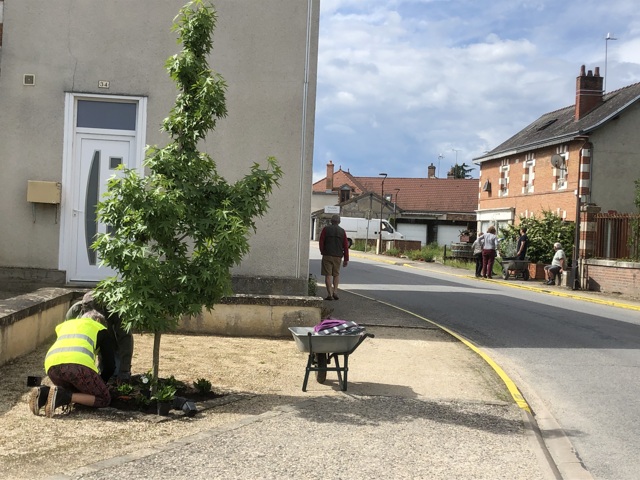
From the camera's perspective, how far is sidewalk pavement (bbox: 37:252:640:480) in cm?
545

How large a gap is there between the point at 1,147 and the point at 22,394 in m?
5.56

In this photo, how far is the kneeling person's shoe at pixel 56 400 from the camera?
6527 millimetres

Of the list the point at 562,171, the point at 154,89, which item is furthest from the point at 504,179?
the point at 154,89

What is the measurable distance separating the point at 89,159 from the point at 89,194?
54 centimetres

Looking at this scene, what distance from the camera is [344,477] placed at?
5.38 m

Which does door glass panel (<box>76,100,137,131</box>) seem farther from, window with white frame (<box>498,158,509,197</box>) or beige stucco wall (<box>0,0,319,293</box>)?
window with white frame (<box>498,158,509,197</box>)

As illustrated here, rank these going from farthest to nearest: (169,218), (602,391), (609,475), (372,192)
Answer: (372,192) → (602,391) → (169,218) → (609,475)

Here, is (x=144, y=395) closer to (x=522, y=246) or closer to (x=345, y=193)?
(x=522, y=246)

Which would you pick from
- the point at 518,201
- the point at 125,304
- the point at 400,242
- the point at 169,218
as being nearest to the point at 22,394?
the point at 125,304

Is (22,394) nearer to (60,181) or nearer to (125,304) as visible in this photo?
(125,304)

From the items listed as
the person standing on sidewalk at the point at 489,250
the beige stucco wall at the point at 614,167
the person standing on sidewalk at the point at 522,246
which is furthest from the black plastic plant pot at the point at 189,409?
the beige stucco wall at the point at 614,167

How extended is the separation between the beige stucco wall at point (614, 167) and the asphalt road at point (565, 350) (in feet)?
40.8

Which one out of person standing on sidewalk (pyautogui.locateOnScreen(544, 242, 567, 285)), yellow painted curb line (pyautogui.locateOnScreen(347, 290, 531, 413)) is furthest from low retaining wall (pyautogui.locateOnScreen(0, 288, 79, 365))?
person standing on sidewalk (pyautogui.locateOnScreen(544, 242, 567, 285))

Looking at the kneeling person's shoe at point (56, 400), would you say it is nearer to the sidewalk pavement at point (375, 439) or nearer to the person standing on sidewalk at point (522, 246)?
the sidewalk pavement at point (375, 439)
